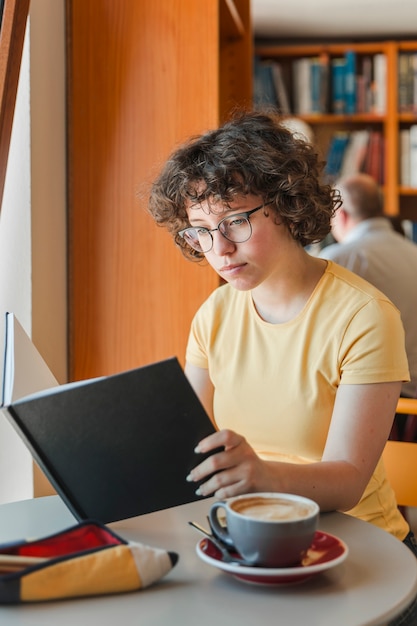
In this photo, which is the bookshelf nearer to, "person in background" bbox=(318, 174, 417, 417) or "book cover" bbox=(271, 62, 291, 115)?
"book cover" bbox=(271, 62, 291, 115)

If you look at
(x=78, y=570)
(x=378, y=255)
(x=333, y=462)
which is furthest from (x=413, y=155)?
(x=78, y=570)

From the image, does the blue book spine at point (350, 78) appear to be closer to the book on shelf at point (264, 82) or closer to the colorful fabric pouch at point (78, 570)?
the book on shelf at point (264, 82)

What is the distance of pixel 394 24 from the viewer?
457cm

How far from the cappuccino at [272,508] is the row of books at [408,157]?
4.00 m

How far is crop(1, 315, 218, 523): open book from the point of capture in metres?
0.97

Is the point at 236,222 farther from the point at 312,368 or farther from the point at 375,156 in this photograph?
the point at 375,156

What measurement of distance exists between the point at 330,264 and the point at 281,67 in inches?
139

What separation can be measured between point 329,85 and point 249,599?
4183 mm

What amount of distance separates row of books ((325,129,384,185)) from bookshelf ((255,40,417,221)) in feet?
0.07

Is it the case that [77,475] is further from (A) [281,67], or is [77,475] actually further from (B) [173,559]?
(A) [281,67]

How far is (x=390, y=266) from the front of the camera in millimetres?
3143

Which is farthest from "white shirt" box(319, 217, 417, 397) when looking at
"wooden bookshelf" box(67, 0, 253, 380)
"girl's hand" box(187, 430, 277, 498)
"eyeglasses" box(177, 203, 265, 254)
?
"girl's hand" box(187, 430, 277, 498)

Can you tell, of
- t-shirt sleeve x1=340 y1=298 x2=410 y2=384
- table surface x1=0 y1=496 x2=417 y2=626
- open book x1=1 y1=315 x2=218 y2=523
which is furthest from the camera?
t-shirt sleeve x1=340 y1=298 x2=410 y2=384

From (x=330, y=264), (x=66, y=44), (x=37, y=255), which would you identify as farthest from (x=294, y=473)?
(x=66, y=44)
